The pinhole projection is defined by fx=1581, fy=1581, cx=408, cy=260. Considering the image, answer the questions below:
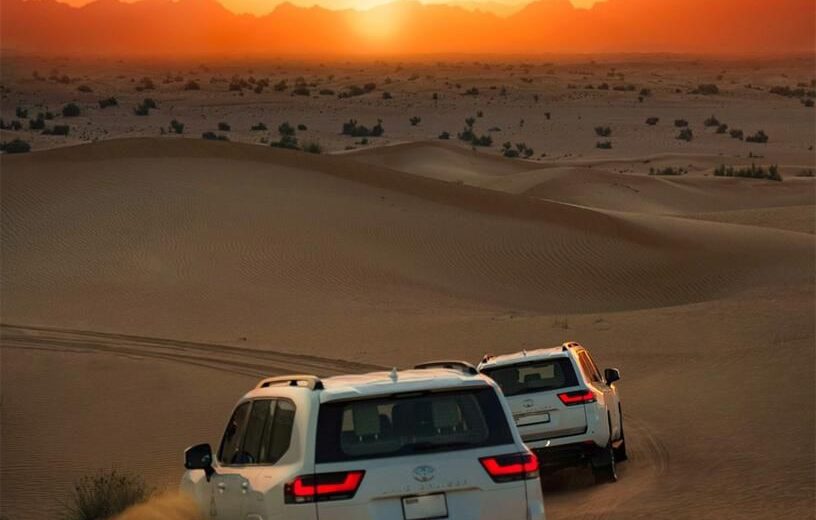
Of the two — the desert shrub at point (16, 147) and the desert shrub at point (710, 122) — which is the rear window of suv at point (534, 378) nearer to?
the desert shrub at point (16, 147)

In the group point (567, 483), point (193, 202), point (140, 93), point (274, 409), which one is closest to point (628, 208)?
point (193, 202)

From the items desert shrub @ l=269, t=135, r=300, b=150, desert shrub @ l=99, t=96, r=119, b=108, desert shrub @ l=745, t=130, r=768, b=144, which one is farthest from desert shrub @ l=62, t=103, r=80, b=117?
desert shrub @ l=745, t=130, r=768, b=144

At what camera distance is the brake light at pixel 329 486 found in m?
7.90

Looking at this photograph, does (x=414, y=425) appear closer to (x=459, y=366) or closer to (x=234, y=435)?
(x=459, y=366)

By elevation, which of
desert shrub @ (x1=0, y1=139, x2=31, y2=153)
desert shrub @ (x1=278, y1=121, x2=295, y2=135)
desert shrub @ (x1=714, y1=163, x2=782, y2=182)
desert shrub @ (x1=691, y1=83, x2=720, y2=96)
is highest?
desert shrub @ (x1=0, y1=139, x2=31, y2=153)

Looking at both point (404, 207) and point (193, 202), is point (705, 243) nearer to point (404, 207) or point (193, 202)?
point (404, 207)

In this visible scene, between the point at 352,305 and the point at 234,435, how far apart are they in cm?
1924

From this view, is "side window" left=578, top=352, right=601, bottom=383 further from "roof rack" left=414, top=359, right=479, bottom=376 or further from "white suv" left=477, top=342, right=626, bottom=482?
"roof rack" left=414, top=359, right=479, bottom=376

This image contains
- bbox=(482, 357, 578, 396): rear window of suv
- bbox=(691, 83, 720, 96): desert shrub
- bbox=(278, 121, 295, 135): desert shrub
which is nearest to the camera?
bbox=(482, 357, 578, 396): rear window of suv

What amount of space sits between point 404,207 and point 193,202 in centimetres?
538

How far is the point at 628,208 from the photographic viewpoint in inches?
2026

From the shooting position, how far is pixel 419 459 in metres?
8.00

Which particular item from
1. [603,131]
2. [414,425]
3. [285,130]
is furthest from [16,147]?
[414,425]

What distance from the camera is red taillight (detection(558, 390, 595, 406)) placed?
1543 cm
